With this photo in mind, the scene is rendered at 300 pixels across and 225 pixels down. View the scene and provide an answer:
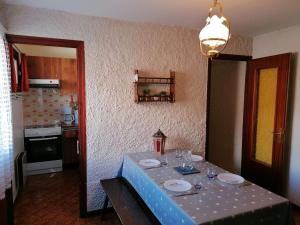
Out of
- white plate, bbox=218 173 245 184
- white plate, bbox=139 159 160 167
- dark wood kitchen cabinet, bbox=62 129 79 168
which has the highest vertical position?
white plate, bbox=139 159 160 167

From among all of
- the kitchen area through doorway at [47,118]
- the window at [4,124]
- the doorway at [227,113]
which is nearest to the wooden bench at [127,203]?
the window at [4,124]

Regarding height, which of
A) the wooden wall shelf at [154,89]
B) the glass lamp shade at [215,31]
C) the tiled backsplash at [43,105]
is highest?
the glass lamp shade at [215,31]

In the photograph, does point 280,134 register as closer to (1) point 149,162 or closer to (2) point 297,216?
(2) point 297,216

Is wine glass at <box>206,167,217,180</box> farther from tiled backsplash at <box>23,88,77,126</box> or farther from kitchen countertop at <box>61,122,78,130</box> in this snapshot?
tiled backsplash at <box>23,88,77,126</box>

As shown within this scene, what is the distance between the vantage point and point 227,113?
386 centimetres

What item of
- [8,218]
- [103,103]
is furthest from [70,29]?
[8,218]

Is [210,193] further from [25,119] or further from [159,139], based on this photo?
[25,119]

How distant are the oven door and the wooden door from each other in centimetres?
311

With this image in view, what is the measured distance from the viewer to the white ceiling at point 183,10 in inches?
81.7

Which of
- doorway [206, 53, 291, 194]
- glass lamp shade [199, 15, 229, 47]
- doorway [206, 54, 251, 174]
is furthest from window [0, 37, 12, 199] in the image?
doorway [206, 54, 251, 174]

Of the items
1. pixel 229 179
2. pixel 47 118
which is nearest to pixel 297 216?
pixel 229 179

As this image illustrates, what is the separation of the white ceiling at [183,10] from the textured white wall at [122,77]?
0.14 metres

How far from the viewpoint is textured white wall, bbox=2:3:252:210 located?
2406 millimetres

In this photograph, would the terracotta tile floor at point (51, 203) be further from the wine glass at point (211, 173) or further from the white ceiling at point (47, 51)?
the white ceiling at point (47, 51)
